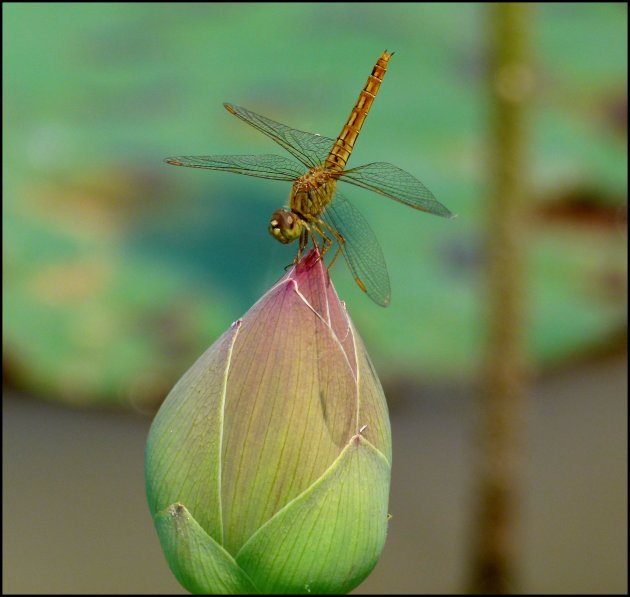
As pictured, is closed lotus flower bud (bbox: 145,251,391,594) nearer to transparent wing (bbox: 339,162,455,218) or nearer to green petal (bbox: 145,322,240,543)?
green petal (bbox: 145,322,240,543)

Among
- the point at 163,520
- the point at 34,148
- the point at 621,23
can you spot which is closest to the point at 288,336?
the point at 163,520

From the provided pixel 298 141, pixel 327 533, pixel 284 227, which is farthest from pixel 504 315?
pixel 327 533

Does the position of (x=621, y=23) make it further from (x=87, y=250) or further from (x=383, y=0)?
(x=87, y=250)

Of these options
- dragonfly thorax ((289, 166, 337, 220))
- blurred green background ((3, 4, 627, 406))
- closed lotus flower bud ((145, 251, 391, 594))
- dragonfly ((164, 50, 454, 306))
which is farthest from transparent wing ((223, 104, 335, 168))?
blurred green background ((3, 4, 627, 406))

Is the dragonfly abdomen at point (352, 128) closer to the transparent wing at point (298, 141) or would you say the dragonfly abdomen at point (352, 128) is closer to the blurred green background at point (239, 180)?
the transparent wing at point (298, 141)

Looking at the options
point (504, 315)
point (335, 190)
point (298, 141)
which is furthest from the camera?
point (504, 315)

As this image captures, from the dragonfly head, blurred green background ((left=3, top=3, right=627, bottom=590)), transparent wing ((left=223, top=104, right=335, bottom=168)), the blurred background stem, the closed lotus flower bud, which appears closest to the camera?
the closed lotus flower bud

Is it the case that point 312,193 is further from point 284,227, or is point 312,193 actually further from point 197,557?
point 197,557
